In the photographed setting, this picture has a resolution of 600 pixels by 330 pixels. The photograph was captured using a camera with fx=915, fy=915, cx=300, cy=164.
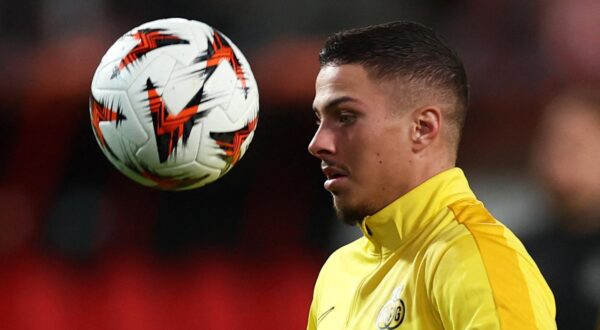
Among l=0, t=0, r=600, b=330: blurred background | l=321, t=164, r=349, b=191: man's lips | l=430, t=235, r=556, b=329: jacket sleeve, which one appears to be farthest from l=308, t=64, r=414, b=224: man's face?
l=0, t=0, r=600, b=330: blurred background

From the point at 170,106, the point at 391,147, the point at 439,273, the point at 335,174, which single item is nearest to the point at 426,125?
the point at 391,147

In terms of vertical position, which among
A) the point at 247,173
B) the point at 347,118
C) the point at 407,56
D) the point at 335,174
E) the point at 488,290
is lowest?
the point at 247,173

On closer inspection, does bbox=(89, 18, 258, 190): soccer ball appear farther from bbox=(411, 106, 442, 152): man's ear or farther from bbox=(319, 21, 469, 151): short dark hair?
bbox=(411, 106, 442, 152): man's ear

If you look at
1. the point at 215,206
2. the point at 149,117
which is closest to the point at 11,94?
the point at 215,206

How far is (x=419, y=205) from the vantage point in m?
1.79

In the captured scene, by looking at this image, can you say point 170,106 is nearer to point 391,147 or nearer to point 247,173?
point 391,147

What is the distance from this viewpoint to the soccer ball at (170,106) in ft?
6.79

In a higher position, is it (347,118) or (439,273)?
(347,118)

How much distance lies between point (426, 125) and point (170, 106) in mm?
601

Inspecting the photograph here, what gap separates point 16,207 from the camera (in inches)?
183

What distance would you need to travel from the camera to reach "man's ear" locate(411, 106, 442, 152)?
1.83 metres

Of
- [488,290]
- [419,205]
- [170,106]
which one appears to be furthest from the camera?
[170,106]

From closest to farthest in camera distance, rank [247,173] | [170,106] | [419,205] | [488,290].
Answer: [488,290]
[419,205]
[170,106]
[247,173]

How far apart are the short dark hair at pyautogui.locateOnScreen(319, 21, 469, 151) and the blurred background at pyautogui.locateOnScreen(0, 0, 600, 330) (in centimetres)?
266
